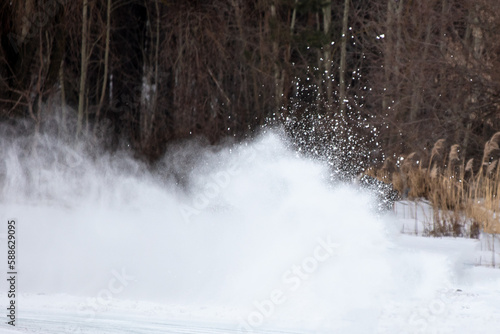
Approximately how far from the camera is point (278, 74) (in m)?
22.6

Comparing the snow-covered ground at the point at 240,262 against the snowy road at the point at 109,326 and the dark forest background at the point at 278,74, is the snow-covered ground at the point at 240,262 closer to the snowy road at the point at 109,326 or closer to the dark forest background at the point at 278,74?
the snowy road at the point at 109,326

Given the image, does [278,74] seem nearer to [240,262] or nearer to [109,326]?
[240,262]

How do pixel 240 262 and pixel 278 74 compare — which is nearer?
pixel 240 262

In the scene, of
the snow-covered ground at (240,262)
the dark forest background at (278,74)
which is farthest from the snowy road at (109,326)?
the dark forest background at (278,74)

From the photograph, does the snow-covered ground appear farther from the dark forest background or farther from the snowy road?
the dark forest background

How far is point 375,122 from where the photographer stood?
1534 cm

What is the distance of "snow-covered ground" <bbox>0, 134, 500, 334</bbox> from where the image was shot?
18.8 feet

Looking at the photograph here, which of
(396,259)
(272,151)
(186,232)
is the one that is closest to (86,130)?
(272,151)

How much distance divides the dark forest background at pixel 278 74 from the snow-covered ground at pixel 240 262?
10.2ft

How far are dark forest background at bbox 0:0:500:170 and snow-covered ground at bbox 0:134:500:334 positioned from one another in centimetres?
310

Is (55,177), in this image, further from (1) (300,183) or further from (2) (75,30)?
(2) (75,30)

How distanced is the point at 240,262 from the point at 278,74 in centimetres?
1570

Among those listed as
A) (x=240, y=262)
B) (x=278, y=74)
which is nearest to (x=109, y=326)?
(x=240, y=262)

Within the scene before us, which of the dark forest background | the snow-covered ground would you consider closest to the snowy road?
the snow-covered ground
